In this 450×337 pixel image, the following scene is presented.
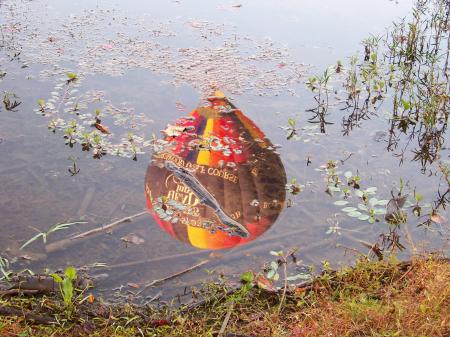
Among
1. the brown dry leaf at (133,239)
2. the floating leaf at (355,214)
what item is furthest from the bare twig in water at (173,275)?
the floating leaf at (355,214)

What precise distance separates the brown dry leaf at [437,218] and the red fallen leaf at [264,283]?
1.49m

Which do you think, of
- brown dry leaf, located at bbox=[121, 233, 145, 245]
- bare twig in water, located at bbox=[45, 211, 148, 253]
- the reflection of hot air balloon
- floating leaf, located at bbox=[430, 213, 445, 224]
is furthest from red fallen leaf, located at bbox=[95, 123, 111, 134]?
floating leaf, located at bbox=[430, 213, 445, 224]

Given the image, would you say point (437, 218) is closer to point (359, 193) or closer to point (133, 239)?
point (359, 193)

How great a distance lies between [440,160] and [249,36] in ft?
11.7

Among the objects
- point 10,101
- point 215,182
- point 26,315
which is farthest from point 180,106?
point 26,315

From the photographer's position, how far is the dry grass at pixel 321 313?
2.62 metres

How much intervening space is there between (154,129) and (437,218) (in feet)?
8.42

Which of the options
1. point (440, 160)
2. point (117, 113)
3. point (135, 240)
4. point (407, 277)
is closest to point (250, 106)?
point (117, 113)

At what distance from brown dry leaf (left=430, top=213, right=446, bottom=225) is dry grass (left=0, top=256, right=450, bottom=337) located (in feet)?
2.15

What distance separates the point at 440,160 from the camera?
15.2 ft

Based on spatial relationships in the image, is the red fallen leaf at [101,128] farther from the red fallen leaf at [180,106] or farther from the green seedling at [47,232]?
the green seedling at [47,232]

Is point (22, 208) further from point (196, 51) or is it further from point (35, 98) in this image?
point (196, 51)

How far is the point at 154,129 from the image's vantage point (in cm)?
482

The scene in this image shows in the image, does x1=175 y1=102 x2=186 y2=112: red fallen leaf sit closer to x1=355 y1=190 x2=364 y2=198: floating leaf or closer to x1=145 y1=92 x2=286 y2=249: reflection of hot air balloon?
x1=145 y1=92 x2=286 y2=249: reflection of hot air balloon
